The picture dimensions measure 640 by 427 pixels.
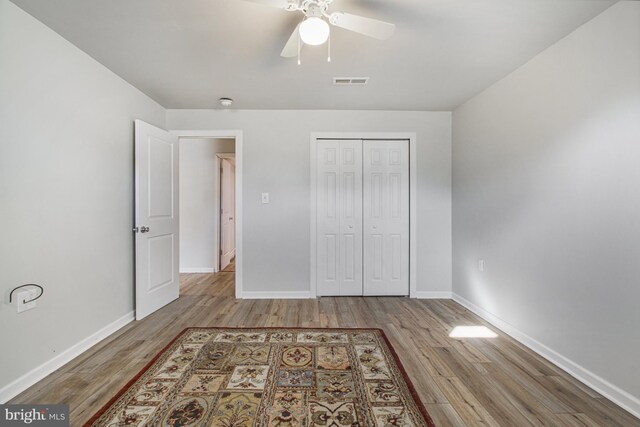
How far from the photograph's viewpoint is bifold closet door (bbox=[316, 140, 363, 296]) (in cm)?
349

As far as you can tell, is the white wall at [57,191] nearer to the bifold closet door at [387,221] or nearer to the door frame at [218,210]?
the door frame at [218,210]

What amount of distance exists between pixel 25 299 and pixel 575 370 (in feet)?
11.6

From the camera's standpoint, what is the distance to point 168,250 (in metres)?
3.20

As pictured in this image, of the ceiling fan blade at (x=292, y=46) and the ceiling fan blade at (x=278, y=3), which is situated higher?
the ceiling fan blade at (x=278, y=3)

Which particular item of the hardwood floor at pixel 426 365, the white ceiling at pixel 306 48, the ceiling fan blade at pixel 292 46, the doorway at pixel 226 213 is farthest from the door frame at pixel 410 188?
the doorway at pixel 226 213

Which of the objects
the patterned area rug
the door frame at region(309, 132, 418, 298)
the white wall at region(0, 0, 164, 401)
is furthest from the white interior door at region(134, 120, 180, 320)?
the door frame at region(309, 132, 418, 298)

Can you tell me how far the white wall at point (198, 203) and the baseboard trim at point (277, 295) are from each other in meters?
1.73

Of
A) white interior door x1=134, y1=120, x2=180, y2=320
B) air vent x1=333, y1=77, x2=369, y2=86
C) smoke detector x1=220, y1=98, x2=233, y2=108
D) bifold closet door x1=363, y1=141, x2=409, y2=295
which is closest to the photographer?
air vent x1=333, y1=77, x2=369, y2=86

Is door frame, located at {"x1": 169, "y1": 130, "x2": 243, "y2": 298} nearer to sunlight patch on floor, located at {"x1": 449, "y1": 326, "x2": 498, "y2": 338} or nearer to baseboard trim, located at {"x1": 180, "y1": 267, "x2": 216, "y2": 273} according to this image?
baseboard trim, located at {"x1": 180, "y1": 267, "x2": 216, "y2": 273}

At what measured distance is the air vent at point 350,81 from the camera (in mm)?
2590

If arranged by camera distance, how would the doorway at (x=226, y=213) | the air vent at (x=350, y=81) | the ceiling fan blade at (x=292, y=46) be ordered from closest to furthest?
the ceiling fan blade at (x=292, y=46) < the air vent at (x=350, y=81) < the doorway at (x=226, y=213)

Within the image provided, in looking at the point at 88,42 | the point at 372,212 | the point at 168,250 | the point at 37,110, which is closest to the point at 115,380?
the point at 168,250

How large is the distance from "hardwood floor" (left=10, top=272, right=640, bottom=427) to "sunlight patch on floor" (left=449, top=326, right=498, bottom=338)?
0.06m

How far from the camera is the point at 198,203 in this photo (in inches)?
194
